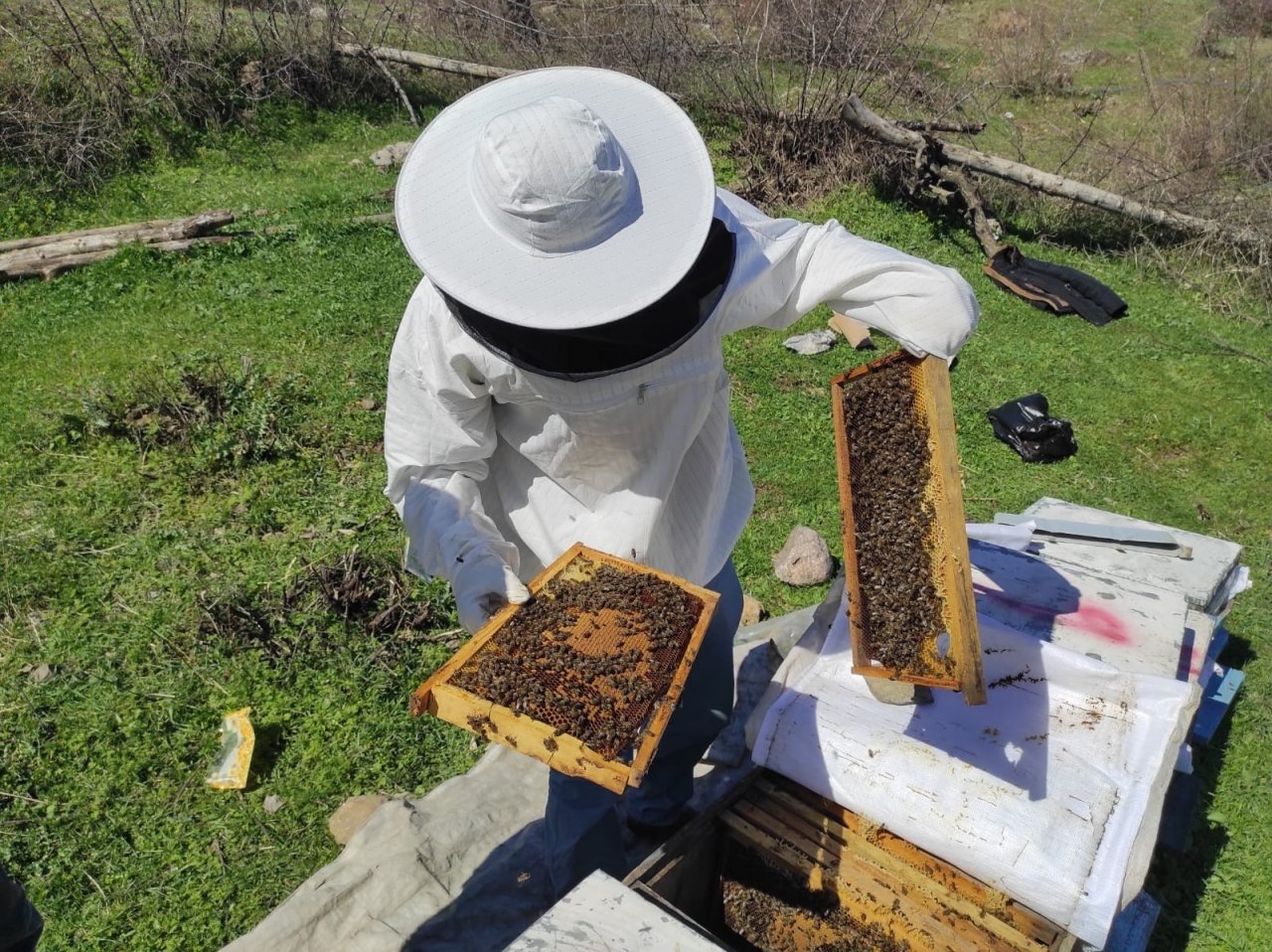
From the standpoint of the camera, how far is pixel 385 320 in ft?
21.0

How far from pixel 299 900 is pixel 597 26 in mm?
9164

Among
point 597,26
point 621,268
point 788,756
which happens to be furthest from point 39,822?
point 597,26

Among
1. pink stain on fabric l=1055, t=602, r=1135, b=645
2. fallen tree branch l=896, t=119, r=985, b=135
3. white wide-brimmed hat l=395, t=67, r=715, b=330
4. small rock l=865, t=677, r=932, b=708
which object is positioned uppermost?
white wide-brimmed hat l=395, t=67, r=715, b=330

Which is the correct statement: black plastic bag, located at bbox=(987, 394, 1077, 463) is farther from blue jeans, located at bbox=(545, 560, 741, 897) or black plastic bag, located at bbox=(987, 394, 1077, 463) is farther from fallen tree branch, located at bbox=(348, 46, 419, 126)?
→ fallen tree branch, located at bbox=(348, 46, 419, 126)

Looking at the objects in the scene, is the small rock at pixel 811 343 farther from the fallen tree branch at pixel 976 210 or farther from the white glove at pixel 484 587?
the white glove at pixel 484 587

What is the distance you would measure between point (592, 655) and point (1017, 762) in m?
1.26

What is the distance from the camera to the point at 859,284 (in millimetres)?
2359

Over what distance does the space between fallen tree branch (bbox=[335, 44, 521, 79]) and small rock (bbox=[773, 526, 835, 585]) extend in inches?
276

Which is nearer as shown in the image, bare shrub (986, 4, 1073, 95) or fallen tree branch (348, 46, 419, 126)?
fallen tree branch (348, 46, 419, 126)

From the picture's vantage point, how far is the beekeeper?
1.93m

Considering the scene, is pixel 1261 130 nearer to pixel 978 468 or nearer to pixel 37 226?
pixel 978 468

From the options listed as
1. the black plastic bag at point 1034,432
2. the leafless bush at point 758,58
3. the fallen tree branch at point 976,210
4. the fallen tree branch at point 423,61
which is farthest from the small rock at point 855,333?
the fallen tree branch at point 423,61

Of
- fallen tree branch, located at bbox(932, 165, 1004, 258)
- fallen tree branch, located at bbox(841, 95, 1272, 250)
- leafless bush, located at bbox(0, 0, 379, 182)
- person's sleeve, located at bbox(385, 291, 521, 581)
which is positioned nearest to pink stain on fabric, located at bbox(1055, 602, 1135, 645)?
person's sleeve, located at bbox(385, 291, 521, 581)

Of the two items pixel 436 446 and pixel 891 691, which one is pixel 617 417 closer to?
pixel 436 446
